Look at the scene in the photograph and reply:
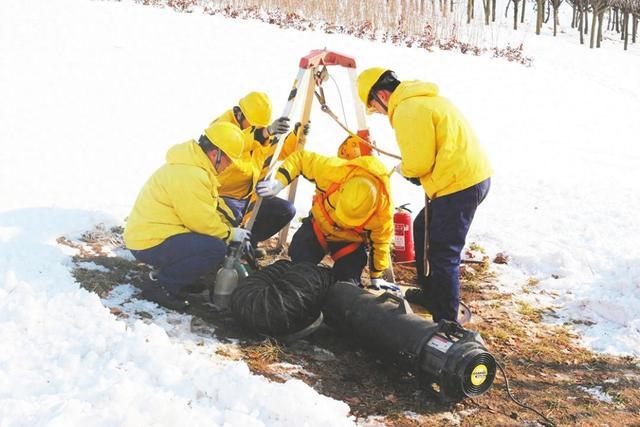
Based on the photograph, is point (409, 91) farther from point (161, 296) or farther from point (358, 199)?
point (161, 296)

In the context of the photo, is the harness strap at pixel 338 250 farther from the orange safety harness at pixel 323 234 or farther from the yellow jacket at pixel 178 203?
the yellow jacket at pixel 178 203

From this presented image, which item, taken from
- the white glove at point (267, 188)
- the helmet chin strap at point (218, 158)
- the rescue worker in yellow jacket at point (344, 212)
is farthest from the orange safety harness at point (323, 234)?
the helmet chin strap at point (218, 158)

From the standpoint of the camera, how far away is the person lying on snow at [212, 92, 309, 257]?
5320 mm

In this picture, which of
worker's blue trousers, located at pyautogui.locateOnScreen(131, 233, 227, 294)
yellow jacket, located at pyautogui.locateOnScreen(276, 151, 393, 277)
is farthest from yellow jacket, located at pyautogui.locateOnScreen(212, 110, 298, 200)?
worker's blue trousers, located at pyautogui.locateOnScreen(131, 233, 227, 294)

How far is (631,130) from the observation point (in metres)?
12.8

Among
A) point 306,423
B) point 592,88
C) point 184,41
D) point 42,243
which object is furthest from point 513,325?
point 592,88

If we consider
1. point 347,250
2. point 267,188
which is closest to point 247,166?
point 267,188

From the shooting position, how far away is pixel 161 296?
4.35 metres

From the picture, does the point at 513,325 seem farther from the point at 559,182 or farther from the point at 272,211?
the point at 559,182

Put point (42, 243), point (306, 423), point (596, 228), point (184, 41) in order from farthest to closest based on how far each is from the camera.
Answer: point (184, 41)
point (596, 228)
point (42, 243)
point (306, 423)

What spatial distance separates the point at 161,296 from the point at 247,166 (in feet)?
5.08

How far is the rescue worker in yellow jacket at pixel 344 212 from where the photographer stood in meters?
4.58

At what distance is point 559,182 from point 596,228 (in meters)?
1.63

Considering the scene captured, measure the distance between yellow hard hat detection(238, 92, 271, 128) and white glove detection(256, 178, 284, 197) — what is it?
87 centimetres
